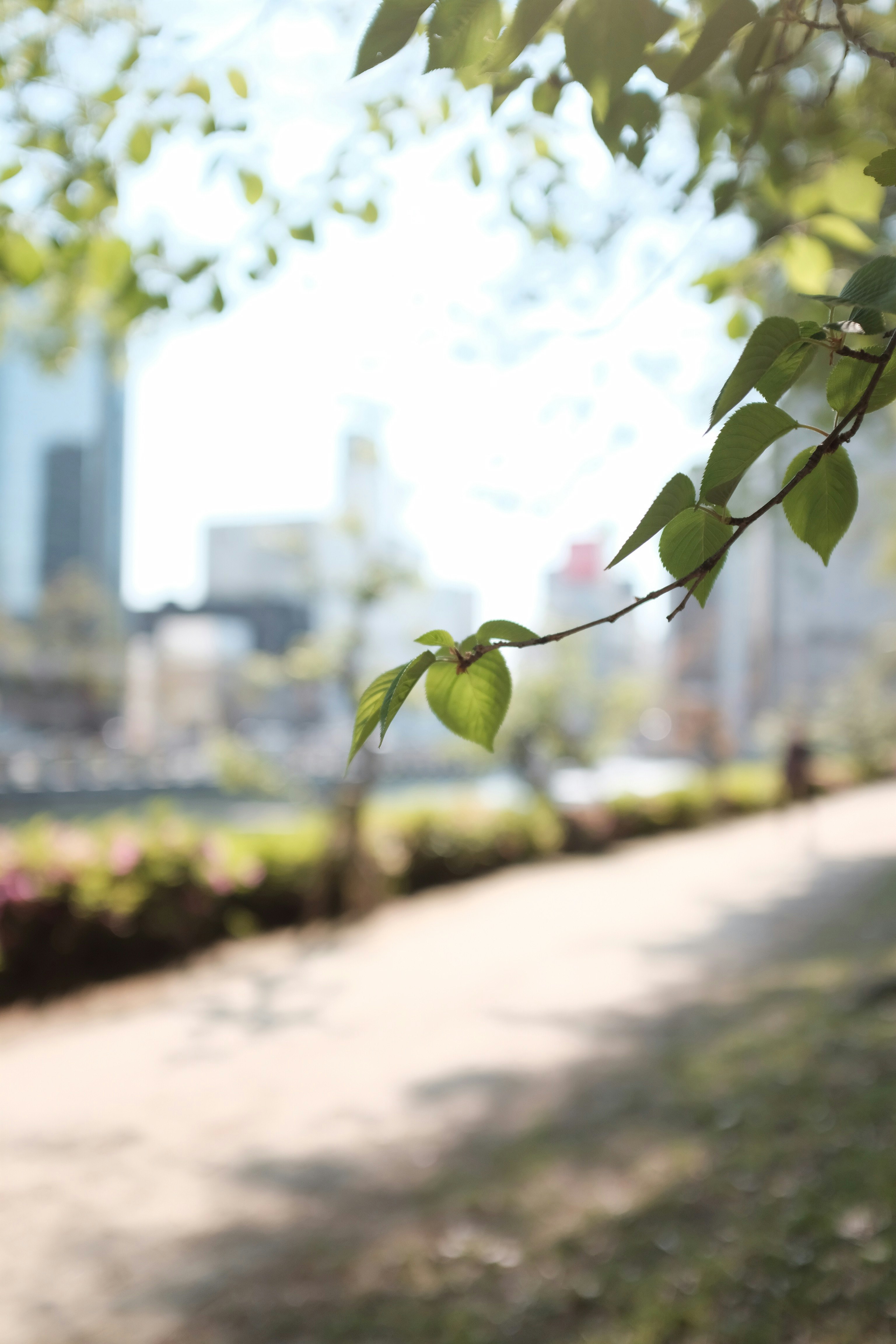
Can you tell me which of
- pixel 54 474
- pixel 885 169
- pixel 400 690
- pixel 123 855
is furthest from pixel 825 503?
pixel 54 474

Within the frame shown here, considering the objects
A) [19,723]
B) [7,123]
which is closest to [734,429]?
[7,123]

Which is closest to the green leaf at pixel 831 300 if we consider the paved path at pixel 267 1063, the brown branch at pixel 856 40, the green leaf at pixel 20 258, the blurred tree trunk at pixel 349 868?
the brown branch at pixel 856 40

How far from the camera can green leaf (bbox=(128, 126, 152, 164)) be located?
2398mm

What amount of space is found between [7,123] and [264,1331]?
3.18 meters

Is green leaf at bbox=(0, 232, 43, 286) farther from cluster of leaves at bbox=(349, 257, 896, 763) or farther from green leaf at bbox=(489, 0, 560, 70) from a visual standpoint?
cluster of leaves at bbox=(349, 257, 896, 763)

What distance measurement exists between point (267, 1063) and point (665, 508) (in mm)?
5092

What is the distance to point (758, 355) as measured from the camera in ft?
2.16

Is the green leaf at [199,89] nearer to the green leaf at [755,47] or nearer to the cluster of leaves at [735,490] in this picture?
the green leaf at [755,47]

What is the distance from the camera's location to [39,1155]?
13.4 feet

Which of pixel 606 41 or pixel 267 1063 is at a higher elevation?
pixel 606 41

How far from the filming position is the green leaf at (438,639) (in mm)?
751

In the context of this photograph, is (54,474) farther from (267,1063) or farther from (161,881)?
(267,1063)

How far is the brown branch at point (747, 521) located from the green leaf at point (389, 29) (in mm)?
460

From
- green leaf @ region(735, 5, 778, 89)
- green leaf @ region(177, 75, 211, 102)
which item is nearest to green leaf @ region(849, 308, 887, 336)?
green leaf @ region(735, 5, 778, 89)
